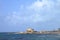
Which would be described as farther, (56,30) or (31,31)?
(56,30)

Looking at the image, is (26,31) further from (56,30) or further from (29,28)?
(56,30)

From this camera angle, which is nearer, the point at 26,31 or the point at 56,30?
the point at 26,31

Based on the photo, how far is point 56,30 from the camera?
162000 millimetres

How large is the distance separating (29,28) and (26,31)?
4.88 m

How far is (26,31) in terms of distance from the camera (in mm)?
146125

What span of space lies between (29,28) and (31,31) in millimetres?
3803

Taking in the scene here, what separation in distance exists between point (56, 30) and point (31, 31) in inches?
1266

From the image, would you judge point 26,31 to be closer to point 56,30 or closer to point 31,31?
point 31,31

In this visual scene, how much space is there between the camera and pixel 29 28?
143 m

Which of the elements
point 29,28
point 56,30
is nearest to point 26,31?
point 29,28

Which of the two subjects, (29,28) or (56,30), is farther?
(56,30)

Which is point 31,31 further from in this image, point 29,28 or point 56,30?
point 56,30

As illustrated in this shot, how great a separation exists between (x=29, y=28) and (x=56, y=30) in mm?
31961

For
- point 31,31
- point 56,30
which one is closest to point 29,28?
point 31,31
